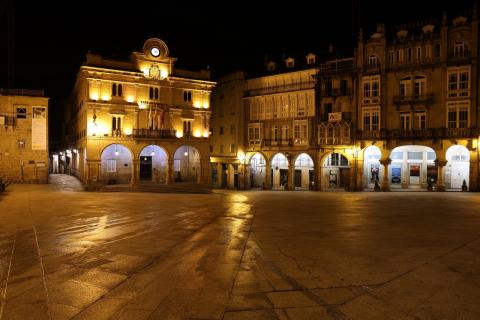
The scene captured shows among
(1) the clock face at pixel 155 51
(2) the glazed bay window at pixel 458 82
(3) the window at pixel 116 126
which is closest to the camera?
(2) the glazed bay window at pixel 458 82

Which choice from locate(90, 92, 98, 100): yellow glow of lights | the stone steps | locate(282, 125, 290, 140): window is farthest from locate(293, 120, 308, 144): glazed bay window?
locate(90, 92, 98, 100): yellow glow of lights

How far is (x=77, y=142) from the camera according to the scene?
53.8 meters

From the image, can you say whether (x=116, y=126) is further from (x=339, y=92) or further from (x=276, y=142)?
(x=339, y=92)

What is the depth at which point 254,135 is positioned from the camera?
184 ft

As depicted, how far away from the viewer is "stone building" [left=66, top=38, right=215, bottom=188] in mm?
44656

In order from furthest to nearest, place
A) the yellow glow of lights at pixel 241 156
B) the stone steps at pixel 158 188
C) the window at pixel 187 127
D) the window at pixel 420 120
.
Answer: the yellow glow of lights at pixel 241 156 → the window at pixel 187 127 → the window at pixel 420 120 → the stone steps at pixel 158 188

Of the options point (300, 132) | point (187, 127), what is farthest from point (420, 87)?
point (187, 127)

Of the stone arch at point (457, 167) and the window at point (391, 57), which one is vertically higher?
the window at point (391, 57)

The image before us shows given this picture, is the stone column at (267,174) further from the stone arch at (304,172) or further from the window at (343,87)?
Result: the window at (343,87)

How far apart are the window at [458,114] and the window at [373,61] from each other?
9.04 metres

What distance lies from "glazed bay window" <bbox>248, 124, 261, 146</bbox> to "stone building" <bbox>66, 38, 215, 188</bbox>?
7.26 meters

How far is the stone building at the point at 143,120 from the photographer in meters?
44.7

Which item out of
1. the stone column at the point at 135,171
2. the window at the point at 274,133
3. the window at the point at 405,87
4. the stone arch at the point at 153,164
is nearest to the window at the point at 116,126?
the stone column at the point at 135,171

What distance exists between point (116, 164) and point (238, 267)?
38.9 m
